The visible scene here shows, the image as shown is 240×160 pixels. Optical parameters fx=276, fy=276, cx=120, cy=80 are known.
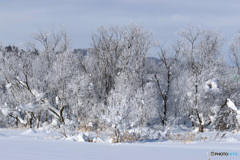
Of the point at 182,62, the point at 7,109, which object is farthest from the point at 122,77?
the point at 7,109

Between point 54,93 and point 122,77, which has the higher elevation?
point 122,77

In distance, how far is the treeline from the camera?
22.0 meters

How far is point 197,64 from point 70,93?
12074 millimetres

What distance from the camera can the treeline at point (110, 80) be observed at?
22000 millimetres

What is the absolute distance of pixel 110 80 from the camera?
31.3 metres

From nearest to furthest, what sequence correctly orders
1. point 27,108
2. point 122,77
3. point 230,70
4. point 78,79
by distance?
1. point 78,79
2. point 27,108
3. point 122,77
4. point 230,70

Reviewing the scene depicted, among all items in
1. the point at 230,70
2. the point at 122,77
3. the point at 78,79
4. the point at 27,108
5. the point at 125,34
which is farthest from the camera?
the point at 125,34

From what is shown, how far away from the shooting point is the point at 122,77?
988 inches

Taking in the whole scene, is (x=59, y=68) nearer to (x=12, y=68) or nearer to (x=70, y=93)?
(x=70, y=93)

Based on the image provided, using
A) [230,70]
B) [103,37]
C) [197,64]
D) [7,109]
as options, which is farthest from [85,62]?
[230,70]

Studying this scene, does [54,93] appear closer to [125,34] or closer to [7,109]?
[7,109]

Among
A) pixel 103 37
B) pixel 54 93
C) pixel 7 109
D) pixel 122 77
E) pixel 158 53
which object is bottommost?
pixel 7 109

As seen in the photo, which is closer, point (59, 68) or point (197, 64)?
point (59, 68)

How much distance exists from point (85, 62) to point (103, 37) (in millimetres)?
3827
